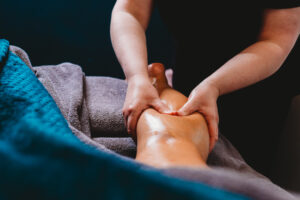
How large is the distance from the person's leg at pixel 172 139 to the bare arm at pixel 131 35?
0.42 feet

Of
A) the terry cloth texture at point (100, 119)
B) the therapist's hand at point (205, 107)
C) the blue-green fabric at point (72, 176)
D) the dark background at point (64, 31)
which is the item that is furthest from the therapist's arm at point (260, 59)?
the dark background at point (64, 31)

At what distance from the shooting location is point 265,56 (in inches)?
24.8

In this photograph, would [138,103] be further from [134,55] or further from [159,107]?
[134,55]

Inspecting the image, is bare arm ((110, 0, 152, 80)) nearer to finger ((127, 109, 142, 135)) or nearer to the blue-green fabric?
finger ((127, 109, 142, 135))

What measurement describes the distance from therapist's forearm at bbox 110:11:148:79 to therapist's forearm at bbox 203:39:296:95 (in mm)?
162

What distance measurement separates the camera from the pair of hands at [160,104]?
0.56 meters

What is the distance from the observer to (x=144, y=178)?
0.26 metres

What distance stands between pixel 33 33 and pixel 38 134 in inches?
43.1

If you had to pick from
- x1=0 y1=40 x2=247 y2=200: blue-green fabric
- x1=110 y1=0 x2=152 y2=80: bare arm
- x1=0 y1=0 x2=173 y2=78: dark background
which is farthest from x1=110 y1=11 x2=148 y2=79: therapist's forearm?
x1=0 y1=0 x2=173 y2=78: dark background

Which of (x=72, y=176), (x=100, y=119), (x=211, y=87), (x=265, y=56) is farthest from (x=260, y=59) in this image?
(x=72, y=176)

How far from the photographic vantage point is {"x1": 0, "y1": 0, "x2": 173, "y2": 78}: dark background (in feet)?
4.04

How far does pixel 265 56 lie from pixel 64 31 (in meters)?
0.98

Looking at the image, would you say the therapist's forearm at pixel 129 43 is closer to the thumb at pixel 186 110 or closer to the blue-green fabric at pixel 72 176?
the thumb at pixel 186 110

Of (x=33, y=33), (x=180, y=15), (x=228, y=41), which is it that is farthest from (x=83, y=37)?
(x=228, y=41)
